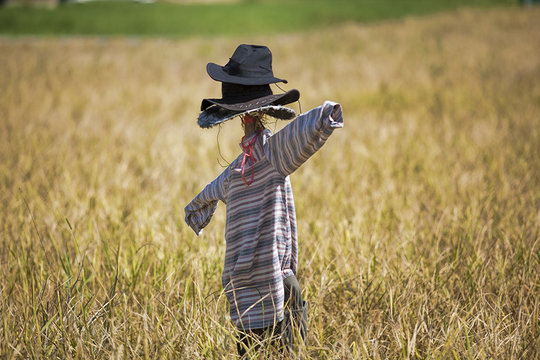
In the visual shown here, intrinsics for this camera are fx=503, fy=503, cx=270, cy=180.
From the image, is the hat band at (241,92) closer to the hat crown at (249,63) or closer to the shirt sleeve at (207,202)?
the hat crown at (249,63)

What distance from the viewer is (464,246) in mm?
2246

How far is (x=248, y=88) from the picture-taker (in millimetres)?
1532

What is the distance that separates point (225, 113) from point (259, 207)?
31 centimetres

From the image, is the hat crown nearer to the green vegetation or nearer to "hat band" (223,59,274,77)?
"hat band" (223,59,274,77)

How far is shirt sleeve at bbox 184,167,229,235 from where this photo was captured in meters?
1.62

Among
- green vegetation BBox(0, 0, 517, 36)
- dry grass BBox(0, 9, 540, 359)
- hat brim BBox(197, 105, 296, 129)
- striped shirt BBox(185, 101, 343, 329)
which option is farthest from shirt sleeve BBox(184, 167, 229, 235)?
green vegetation BBox(0, 0, 517, 36)

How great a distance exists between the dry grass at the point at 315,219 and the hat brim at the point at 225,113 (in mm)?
638

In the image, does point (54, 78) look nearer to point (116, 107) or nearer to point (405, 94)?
point (116, 107)

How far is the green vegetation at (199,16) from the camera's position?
24.4 metres

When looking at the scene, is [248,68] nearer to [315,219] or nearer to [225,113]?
[225,113]

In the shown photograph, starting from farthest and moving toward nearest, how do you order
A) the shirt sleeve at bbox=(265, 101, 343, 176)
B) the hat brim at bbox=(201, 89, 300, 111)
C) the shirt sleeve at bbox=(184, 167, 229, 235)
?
the shirt sleeve at bbox=(184, 167, 229, 235) → the hat brim at bbox=(201, 89, 300, 111) → the shirt sleeve at bbox=(265, 101, 343, 176)

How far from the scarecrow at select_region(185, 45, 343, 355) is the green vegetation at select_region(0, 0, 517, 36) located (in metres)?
21.9

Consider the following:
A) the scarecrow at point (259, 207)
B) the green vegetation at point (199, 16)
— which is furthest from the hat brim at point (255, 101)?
the green vegetation at point (199, 16)

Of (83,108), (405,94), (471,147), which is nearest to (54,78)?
(83,108)
